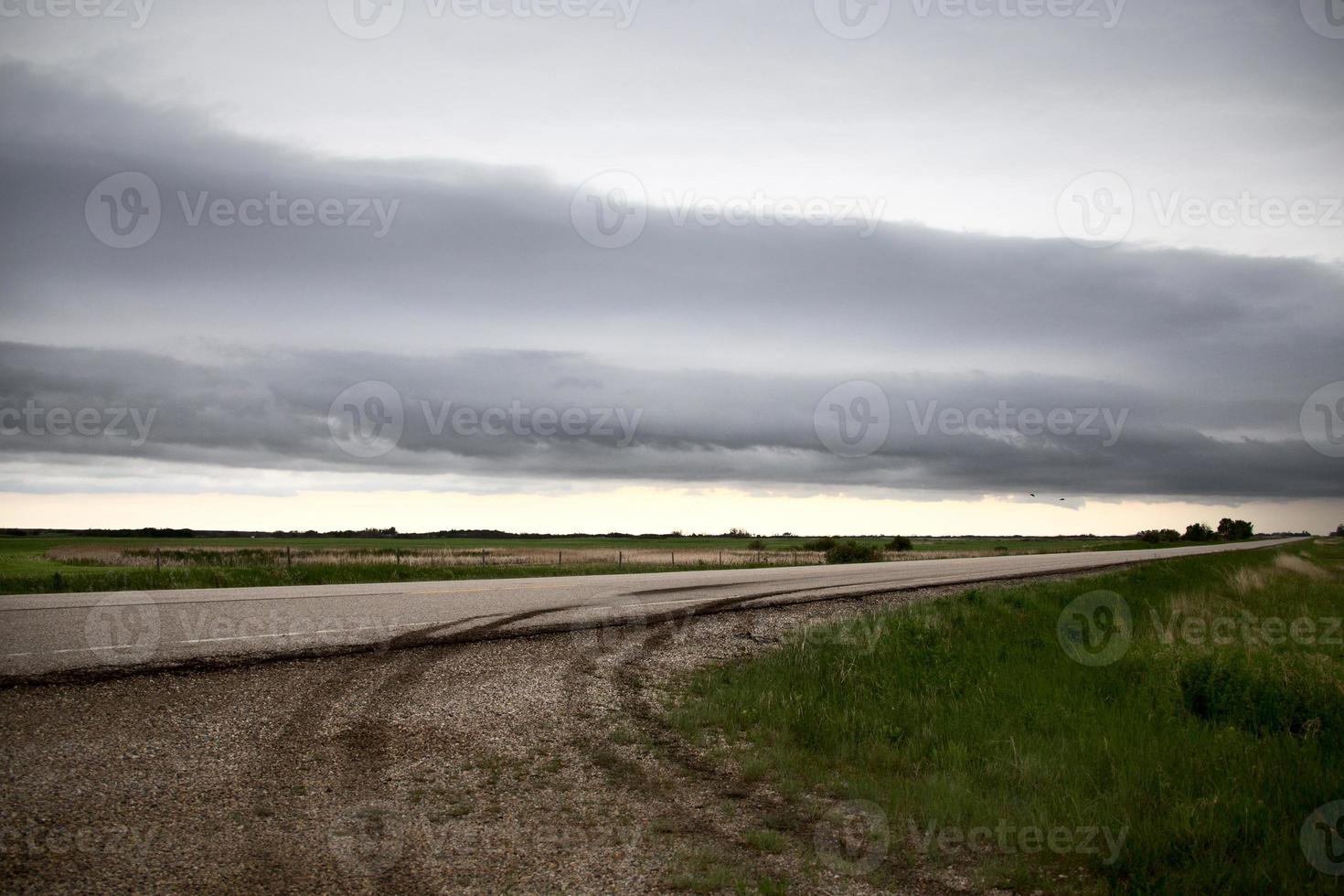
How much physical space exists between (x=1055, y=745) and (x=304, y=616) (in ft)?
32.2

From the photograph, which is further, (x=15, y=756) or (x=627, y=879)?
(x=15, y=756)

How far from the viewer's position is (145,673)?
27.7ft

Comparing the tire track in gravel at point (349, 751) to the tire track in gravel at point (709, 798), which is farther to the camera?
the tire track in gravel at point (709, 798)

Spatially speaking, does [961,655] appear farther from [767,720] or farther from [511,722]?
[511,722]

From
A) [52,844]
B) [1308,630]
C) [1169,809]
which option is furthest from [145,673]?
[1308,630]

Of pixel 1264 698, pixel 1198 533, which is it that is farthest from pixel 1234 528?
pixel 1264 698

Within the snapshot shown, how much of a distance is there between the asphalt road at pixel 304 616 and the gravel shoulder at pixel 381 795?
2.44 ft

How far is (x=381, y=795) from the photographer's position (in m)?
6.46

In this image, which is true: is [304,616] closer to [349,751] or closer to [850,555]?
[349,751]

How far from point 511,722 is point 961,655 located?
7424mm

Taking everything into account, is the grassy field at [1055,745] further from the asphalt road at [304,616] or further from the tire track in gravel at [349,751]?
the asphalt road at [304,616]

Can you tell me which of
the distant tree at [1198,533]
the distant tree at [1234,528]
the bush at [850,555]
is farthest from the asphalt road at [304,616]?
the distant tree at [1234,528]

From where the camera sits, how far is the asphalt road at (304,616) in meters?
9.11

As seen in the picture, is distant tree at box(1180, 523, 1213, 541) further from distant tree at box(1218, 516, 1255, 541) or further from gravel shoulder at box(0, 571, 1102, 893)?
gravel shoulder at box(0, 571, 1102, 893)
